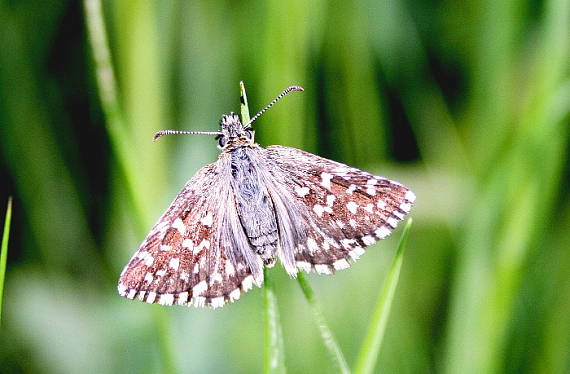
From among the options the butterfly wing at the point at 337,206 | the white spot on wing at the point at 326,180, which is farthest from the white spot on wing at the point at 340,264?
the white spot on wing at the point at 326,180

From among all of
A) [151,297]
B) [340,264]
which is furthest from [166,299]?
[340,264]

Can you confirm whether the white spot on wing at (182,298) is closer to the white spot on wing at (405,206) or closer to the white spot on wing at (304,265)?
the white spot on wing at (304,265)

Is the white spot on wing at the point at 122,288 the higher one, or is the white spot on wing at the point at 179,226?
the white spot on wing at the point at 179,226

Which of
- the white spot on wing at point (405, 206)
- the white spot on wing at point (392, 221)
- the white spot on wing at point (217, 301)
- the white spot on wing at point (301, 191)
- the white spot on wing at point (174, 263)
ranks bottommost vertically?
the white spot on wing at point (217, 301)

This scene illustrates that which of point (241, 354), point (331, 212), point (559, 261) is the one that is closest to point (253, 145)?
point (331, 212)

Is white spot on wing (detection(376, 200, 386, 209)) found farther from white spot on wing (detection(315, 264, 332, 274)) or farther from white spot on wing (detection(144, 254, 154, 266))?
white spot on wing (detection(144, 254, 154, 266))

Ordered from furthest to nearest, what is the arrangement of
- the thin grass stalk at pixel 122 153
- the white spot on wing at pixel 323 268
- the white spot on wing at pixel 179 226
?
the white spot on wing at pixel 179 226 < the white spot on wing at pixel 323 268 < the thin grass stalk at pixel 122 153

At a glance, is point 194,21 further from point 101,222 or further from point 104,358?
point 104,358
